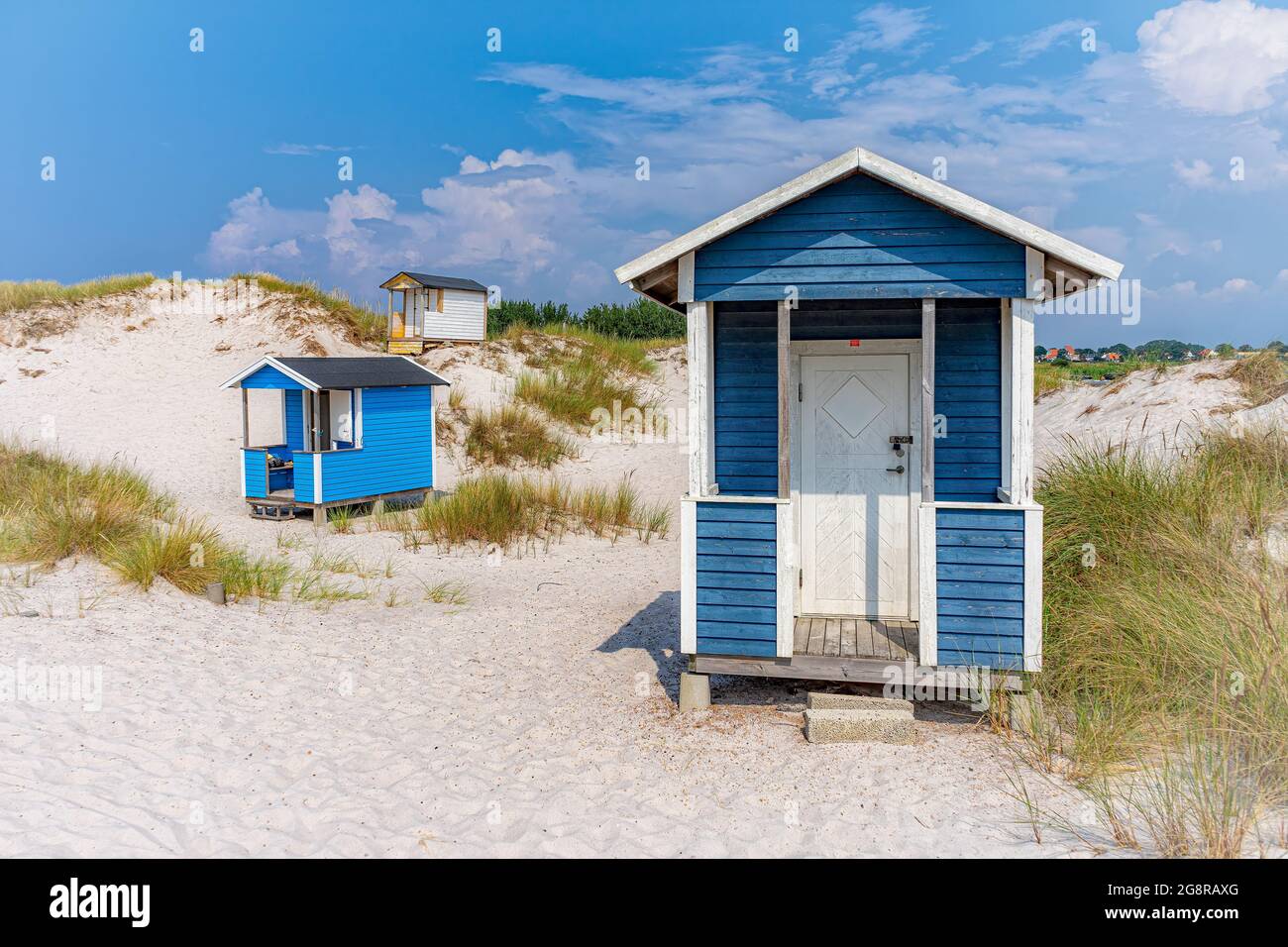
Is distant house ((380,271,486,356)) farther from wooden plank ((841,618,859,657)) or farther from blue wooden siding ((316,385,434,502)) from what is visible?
wooden plank ((841,618,859,657))

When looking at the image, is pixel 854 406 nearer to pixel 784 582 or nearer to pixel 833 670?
pixel 784 582

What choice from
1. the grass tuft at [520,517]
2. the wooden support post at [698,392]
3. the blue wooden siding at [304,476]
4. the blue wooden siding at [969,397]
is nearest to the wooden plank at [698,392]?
the wooden support post at [698,392]

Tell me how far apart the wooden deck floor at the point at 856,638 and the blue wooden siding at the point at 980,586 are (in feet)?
1.30

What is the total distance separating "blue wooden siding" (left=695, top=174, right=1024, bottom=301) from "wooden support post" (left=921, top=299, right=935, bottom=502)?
8.9 inches

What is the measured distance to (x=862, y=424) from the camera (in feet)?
27.9

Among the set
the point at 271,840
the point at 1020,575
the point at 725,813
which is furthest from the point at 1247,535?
the point at 271,840

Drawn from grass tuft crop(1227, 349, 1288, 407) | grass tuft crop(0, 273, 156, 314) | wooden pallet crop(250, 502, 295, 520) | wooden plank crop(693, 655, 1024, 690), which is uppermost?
grass tuft crop(0, 273, 156, 314)

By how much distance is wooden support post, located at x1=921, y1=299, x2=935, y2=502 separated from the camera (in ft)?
23.0

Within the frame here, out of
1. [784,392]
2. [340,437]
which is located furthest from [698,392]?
[340,437]

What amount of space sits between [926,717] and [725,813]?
2.30m

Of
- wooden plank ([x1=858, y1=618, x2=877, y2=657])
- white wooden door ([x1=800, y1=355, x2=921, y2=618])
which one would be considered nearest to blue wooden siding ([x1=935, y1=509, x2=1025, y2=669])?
wooden plank ([x1=858, y1=618, x2=877, y2=657])

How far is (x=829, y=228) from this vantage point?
728cm

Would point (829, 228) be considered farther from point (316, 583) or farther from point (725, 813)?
point (316, 583)

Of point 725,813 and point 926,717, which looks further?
point 926,717
